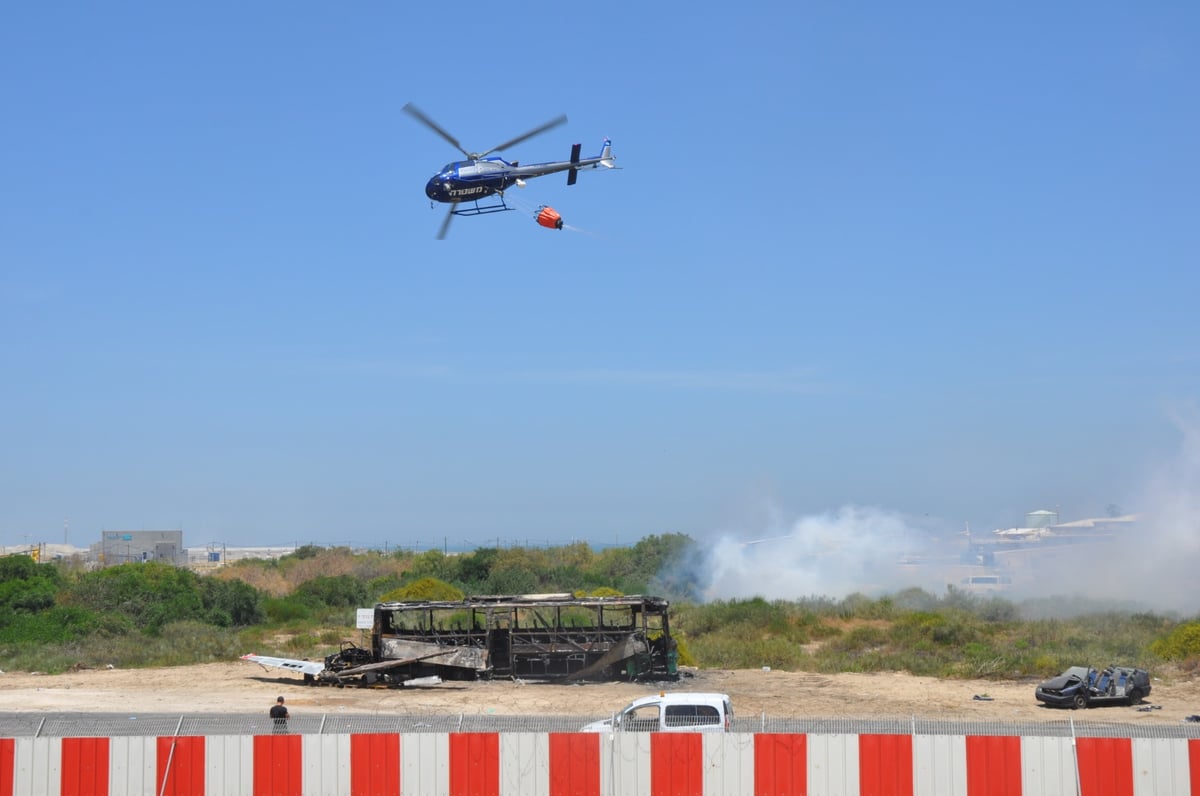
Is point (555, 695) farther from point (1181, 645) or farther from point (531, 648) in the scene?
point (1181, 645)

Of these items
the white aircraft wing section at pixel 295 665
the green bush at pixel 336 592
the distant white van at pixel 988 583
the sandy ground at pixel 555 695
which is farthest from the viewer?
the distant white van at pixel 988 583

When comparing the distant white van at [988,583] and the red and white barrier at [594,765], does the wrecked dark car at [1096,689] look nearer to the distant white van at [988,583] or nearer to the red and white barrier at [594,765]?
the red and white barrier at [594,765]

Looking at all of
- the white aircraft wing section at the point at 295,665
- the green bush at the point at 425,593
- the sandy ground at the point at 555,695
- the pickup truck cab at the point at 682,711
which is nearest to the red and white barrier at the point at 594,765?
the pickup truck cab at the point at 682,711

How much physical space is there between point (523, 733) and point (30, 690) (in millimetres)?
25272

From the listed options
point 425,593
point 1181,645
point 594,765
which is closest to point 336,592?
point 425,593

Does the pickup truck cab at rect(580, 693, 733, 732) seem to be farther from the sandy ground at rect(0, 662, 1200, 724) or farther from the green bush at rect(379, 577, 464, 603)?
the green bush at rect(379, 577, 464, 603)

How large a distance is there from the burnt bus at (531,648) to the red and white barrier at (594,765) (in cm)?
1946

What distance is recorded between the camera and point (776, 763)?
14.6 metres

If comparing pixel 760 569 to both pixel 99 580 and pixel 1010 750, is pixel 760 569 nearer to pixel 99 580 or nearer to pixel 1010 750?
pixel 99 580

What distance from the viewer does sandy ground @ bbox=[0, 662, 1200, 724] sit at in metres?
30.3

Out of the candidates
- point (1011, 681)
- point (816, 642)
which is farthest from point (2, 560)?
point (1011, 681)

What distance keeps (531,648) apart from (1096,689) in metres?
15.4

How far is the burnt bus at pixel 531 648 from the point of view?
3494 cm

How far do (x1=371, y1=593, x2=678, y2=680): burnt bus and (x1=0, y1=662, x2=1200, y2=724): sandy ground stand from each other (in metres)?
0.66
